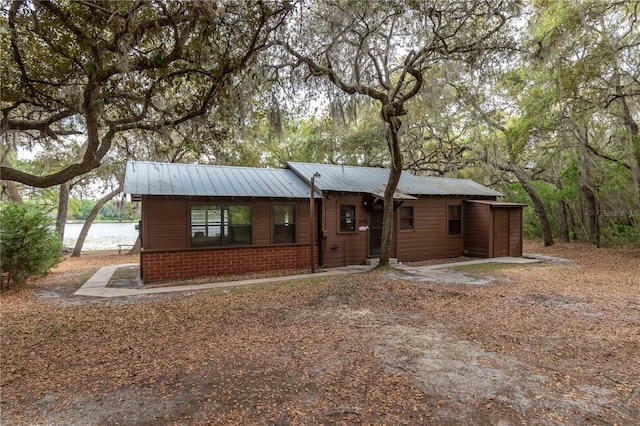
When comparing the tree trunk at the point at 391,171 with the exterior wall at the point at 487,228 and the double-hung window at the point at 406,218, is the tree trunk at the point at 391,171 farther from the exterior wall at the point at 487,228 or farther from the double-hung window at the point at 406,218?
the exterior wall at the point at 487,228

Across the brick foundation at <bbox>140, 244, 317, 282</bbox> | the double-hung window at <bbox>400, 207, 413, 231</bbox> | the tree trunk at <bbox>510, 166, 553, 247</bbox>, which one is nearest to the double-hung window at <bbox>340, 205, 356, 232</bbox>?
the brick foundation at <bbox>140, 244, 317, 282</bbox>

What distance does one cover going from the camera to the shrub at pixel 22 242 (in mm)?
7570

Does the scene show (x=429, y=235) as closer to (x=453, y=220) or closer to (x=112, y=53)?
(x=453, y=220)

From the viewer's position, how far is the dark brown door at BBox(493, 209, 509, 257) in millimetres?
13055

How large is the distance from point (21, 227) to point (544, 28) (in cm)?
1431

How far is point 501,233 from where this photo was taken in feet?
43.3

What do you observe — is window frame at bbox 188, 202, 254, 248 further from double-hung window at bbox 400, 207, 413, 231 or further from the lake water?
the lake water

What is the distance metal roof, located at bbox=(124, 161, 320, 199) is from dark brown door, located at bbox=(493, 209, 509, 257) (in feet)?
23.5

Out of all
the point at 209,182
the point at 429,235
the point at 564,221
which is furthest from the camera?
the point at 564,221

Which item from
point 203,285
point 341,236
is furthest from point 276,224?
point 203,285

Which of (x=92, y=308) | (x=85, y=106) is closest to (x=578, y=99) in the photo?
(x=85, y=106)

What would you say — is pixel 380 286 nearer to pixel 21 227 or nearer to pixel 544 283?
pixel 544 283

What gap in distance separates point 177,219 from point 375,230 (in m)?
6.44

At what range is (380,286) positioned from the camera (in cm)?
760
